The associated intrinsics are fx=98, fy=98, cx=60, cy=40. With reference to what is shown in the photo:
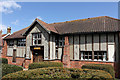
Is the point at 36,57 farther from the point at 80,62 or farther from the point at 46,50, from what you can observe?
the point at 80,62

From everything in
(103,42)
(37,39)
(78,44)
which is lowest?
(78,44)

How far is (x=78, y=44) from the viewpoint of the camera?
559 inches

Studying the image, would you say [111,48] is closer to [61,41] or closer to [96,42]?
[96,42]

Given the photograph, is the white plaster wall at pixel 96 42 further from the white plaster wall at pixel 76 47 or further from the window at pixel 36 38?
the window at pixel 36 38

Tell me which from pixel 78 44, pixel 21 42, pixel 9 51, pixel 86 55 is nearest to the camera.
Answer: pixel 86 55

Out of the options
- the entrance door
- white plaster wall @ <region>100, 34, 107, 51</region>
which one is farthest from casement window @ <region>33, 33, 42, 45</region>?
white plaster wall @ <region>100, 34, 107, 51</region>

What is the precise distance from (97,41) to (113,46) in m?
1.98

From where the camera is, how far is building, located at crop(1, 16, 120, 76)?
12.4m

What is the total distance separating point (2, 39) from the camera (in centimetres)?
2148

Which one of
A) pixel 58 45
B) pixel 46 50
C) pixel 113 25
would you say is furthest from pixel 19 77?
pixel 113 25

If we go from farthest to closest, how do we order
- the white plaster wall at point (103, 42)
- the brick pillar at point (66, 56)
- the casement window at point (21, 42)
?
the casement window at point (21, 42) < the brick pillar at point (66, 56) < the white plaster wall at point (103, 42)

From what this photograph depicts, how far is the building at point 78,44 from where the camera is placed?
1237 cm

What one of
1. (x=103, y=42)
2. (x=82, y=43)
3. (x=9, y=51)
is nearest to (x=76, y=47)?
(x=82, y=43)

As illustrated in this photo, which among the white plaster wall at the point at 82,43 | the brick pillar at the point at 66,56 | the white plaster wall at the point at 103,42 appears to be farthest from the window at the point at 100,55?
the brick pillar at the point at 66,56
